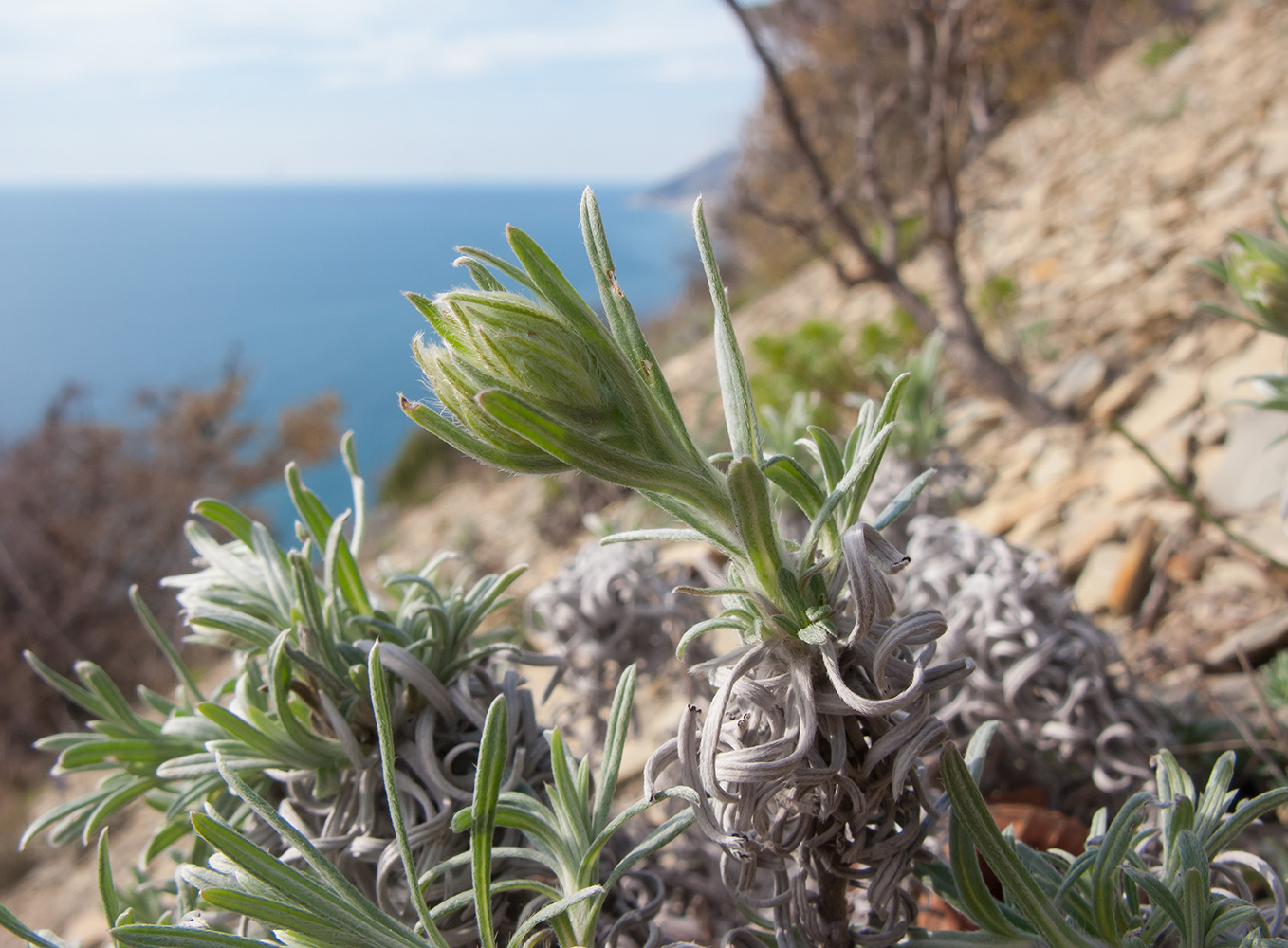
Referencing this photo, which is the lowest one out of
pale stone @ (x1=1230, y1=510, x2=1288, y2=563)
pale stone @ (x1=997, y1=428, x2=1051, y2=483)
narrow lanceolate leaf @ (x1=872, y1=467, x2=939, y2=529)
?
pale stone @ (x1=997, y1=428, x2=1051, y2=483)

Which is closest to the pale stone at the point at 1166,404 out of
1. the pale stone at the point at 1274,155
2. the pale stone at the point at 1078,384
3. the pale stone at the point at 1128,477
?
the pale stone at the point at 1128,477

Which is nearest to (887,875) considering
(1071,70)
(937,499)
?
(937,499)

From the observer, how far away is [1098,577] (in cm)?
216

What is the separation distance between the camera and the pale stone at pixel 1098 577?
2.11m

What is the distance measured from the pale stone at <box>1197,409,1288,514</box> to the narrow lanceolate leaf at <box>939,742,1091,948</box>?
6.63 feet

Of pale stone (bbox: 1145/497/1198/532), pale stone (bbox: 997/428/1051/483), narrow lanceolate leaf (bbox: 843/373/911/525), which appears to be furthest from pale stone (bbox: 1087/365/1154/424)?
narrow lanceolate leaf (bbox: 843/373/911/525)

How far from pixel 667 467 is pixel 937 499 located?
1.43 m

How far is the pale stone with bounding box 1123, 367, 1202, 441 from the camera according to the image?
2.95 meters

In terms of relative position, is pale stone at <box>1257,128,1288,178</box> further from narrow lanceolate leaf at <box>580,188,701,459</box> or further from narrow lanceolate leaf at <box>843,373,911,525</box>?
narrow lanceolate leaf at <box>580,188,701,459</box>

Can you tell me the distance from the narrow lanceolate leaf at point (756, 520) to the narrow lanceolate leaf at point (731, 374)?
0.05m

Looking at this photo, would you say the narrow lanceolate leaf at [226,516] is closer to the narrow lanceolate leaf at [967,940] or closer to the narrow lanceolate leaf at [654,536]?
the narrow lanceolate leaf at [654,536]

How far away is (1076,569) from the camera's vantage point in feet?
7.50

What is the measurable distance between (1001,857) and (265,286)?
90.7 ft

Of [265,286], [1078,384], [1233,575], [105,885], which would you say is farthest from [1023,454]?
[265,286]
